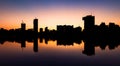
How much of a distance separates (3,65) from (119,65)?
21777 mm

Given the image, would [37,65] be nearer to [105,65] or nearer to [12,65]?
[12,65]

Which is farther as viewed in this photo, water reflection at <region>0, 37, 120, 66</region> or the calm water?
water reflection at <region>0, 37, 120, 66</region>

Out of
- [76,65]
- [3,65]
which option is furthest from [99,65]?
[3,65]

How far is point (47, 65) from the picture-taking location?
45.1 metres

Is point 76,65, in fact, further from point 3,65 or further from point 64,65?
point 3,65

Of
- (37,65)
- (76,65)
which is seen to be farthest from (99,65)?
(37,65)

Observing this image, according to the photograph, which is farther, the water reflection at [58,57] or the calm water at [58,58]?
the water reflection at [58,57]

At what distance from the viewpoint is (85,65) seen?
146 ft

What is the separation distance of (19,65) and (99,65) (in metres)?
15.6

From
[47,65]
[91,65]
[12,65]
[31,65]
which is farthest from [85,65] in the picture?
[12,65]

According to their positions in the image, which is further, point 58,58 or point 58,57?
point 58,57

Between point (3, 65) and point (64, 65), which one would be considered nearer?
point (3, 65)

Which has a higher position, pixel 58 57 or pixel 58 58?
pixel 58 57

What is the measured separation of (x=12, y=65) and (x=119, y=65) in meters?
20.3
